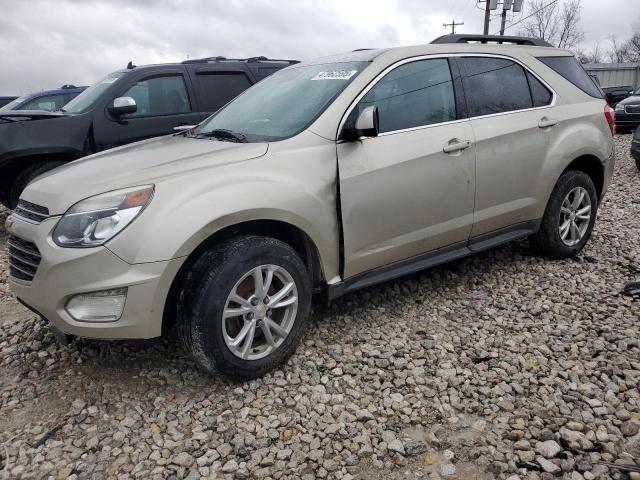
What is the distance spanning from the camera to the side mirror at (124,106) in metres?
5.49

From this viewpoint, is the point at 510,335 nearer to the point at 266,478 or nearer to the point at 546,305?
the point at 546,305

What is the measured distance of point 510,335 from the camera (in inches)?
132

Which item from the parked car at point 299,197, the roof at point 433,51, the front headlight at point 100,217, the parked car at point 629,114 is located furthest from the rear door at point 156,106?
the parked car at point 629,114

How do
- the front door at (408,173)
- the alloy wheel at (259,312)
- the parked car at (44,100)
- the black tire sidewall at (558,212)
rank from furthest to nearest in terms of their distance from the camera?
the parked car at (44,100) < the black tire sidewall at (558,212) < the front door at (408,173) < the alloy wheel at (259,312)

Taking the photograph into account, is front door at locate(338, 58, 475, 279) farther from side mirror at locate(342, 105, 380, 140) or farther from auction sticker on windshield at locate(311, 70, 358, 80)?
auction sticker on windshield at locate(311, 70, 358, 80)

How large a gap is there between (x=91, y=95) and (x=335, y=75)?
3.82 metres

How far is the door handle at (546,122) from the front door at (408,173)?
2.56ft

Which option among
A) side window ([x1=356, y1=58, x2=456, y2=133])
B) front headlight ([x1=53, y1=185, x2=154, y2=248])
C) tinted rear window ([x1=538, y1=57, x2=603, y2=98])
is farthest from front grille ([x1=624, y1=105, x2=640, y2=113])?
front headlight ([x1=53, y1=185, x2=154, y2=248])

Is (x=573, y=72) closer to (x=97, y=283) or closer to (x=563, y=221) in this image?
(x=563, y=221)

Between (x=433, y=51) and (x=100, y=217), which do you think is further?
(x=433, y=51)

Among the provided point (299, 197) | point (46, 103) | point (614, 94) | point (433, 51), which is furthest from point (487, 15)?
point (299, 197)

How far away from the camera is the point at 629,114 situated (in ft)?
42.5

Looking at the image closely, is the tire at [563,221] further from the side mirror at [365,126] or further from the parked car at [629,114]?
the parked car at [629,114]

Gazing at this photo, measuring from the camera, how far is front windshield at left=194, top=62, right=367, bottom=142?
10.3 feet
